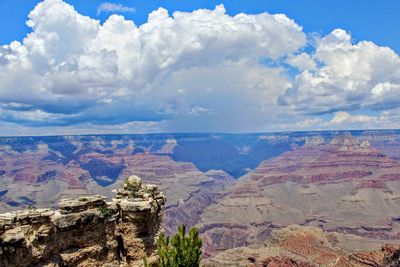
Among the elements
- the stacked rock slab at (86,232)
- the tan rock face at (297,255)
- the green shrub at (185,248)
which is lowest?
the tan rock face at (297,255)

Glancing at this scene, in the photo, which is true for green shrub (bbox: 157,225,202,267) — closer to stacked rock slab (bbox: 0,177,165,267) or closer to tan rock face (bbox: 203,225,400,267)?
stacked rock slab (bbox: 0,177,165,267)

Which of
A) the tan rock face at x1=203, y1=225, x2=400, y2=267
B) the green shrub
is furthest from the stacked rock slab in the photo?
the tan rock face at x1=203, y1=225, x2=400, y2=267

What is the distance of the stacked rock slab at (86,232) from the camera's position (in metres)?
20.2

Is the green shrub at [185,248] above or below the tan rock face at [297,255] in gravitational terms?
above

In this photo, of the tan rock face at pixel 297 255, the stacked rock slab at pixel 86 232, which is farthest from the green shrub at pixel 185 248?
the tan rock face at pixel 297 255

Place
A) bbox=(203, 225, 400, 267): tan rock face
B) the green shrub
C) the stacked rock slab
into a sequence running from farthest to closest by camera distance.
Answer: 1. bbox=(203, 225, 400, 267): tan rock face
2. the green shrub
3. the stacked rock slab

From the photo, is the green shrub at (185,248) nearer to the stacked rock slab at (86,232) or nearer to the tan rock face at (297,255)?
the stacked rock slab at (86,232)

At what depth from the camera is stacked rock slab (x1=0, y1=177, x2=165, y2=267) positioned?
2017cm

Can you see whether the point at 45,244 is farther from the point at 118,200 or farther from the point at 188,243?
the point at 188,243

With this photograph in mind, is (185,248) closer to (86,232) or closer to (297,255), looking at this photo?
(86,232)

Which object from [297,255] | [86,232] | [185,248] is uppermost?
[86,232]

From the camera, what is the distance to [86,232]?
2347cm

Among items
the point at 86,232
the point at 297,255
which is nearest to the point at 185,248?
the point at 86,232

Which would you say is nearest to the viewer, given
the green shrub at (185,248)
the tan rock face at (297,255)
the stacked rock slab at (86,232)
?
the stacked rock slab at (86,232)
